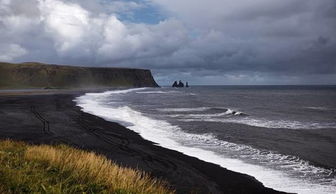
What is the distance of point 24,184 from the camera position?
5906 mm

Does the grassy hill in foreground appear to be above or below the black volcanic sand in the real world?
above

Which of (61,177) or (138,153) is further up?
(61,177)

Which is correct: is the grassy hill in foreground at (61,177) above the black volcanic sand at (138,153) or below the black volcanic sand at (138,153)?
above

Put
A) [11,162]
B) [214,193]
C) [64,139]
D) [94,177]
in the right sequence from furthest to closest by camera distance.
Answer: [64,139]
[214,193]
[11,162]
[94,177]

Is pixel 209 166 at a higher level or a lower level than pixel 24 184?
lower

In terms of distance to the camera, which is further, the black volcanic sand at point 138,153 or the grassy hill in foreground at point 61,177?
the black volcanic sand at point 138,153

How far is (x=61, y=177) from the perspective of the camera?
22.2 ft

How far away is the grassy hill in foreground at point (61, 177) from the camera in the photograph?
5863mm

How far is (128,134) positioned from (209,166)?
829cm

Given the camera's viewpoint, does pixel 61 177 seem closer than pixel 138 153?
Yes

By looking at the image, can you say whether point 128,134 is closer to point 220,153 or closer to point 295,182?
point 220,153

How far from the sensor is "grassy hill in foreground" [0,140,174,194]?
5.86 m

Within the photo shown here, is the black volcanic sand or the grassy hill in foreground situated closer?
the grassy hill in foreground

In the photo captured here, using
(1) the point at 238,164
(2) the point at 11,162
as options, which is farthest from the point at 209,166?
(2) the point at 11,162
